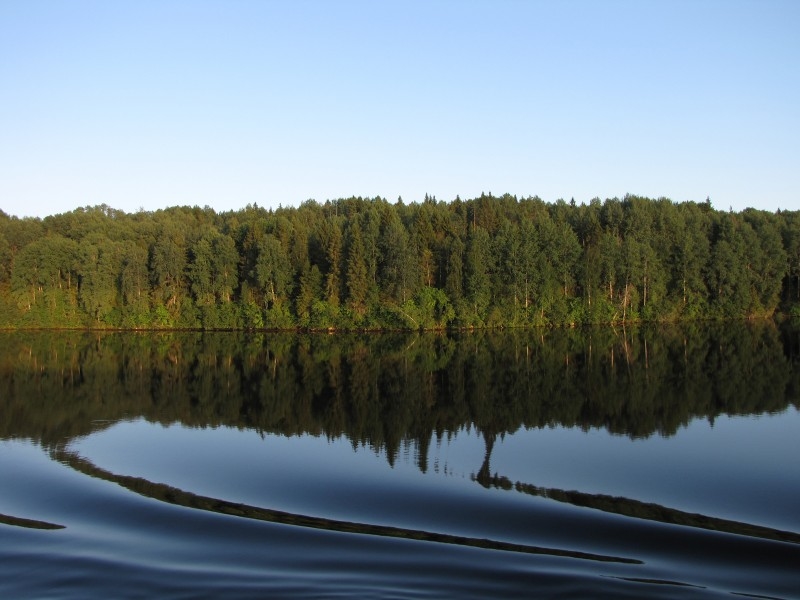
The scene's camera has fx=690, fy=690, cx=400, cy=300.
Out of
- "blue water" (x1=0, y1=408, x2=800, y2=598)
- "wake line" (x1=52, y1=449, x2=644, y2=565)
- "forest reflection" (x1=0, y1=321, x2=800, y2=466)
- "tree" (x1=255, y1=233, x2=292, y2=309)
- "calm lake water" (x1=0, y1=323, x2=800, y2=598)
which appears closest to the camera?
"blue water" (x1=0, y1=408, x2=800, y2=598)

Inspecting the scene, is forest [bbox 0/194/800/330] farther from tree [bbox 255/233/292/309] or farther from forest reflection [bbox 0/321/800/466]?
forest reflection [bbox 0/321/800/466]

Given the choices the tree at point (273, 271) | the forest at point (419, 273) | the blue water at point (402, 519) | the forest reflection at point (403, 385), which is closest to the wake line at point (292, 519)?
the blue water at point (402, 519)

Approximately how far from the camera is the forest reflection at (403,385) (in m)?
20.2

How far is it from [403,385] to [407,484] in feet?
43.8

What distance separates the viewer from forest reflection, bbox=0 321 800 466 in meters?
20.2

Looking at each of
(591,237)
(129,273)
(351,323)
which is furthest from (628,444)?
(129,273)

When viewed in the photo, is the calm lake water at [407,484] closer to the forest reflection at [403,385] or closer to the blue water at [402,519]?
the blue water at [402,519]

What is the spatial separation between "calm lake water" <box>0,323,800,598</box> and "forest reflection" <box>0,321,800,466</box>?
0.56ft

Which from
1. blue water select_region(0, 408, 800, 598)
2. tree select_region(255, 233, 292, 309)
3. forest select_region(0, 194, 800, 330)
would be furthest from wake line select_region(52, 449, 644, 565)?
tree select_region(255, 233, 292, 309)

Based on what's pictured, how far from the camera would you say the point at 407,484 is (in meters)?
13.7

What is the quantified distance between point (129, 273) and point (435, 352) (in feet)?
118

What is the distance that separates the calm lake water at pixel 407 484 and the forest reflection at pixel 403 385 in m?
0.17

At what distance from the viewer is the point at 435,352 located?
40.0m

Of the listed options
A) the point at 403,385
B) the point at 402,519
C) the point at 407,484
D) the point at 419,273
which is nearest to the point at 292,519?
the point at 402,519
